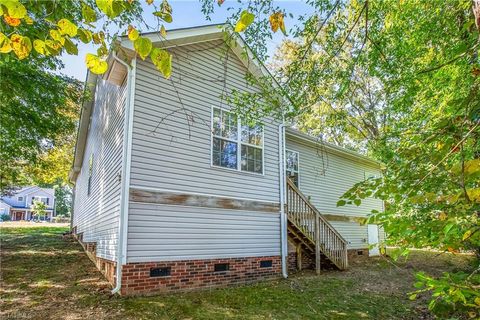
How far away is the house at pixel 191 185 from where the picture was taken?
20.6 feet

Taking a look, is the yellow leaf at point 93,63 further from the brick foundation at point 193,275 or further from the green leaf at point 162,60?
the brick foundation at point 193,275

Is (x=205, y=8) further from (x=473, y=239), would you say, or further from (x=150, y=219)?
(x=473, y=239)

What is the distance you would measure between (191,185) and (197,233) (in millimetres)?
1142

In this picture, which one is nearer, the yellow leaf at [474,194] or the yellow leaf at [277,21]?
the yellow leaf at [474,194]

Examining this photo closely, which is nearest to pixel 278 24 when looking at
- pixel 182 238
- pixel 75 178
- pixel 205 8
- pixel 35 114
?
pixel 205 8

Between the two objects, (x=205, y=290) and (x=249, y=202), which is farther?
(x=249, y=202)

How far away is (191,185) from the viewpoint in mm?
7156

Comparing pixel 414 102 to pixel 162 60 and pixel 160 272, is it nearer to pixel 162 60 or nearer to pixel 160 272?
pixel 160 272

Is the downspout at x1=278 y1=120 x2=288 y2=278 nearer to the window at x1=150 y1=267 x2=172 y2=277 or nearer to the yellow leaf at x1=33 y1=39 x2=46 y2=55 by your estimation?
the window at x1=150 y1=267 x2=172 y2=277

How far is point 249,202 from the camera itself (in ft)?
26.9

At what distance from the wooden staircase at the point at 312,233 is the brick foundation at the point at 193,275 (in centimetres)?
130

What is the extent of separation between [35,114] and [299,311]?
9732 mm

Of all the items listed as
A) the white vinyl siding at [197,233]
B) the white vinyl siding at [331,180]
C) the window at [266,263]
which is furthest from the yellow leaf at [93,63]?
the white vinyl siding at [331,180]

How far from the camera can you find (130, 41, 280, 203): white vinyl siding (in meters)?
6.61
